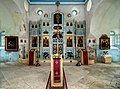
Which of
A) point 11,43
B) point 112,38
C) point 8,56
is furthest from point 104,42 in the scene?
point 8,56

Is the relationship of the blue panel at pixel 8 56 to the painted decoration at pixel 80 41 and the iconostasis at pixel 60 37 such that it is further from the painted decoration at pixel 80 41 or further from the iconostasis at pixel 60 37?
the painted decoration at pixel 80 41

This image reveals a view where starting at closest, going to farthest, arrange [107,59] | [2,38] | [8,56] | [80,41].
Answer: [107,59] < [8,56] < [2,38] < [80,41]

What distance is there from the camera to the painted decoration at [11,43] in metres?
17.5

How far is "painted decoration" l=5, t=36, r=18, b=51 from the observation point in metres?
17.5

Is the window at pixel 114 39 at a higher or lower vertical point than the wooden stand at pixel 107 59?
higher

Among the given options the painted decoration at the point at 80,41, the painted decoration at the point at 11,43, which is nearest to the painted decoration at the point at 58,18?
the painted decoration at the point at 80,41

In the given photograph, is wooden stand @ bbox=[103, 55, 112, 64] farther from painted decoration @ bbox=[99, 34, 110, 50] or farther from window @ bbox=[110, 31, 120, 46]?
window @ bbox=[110, 31, 120, 46]

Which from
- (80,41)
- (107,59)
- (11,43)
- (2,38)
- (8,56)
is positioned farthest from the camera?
(80,41)

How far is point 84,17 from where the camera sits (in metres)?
19.9

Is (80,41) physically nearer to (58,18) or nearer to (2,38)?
(58,18)

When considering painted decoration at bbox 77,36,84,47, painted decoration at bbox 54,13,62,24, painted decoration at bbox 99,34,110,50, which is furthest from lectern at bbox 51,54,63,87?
painted decoration at bbox 54,13,62,24

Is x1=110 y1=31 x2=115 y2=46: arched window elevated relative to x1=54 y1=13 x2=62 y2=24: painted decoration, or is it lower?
lower

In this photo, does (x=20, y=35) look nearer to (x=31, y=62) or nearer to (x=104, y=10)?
(x=31, y=62)

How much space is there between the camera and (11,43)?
689 inches
